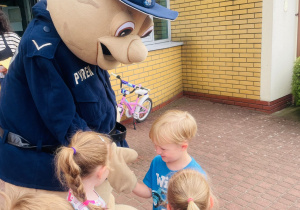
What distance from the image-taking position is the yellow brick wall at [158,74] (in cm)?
614

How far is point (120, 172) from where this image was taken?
195 centimetres

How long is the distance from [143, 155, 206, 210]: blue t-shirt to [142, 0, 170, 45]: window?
16.9 ft

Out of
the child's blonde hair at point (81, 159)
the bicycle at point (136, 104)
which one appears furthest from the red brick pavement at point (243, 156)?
the child's blonde hair at point (81, 159)

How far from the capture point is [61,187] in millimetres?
1978

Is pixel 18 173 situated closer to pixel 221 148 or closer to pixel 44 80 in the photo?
pixel 44 80

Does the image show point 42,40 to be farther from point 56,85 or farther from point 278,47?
point 278,47

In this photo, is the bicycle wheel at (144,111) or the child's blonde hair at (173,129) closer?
the child's blonde hair at (173,129)

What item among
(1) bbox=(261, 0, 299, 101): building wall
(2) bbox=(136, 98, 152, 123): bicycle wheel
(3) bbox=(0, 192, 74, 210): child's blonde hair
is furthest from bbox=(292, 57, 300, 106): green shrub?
(3) bbox=(0, 192, 74, 210): child's blonde hair

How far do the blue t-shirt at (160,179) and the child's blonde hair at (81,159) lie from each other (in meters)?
0.49

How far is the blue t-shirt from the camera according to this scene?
2.11 meters

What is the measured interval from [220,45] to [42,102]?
5.64m

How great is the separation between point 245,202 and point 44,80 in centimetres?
259

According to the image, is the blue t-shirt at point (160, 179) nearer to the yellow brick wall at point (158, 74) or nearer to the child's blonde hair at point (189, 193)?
the child's blonde hair at point (189, 193)

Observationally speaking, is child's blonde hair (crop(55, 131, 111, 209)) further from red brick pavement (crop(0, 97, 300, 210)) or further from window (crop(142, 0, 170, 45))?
window (crop(142, 0, 170, 45))
